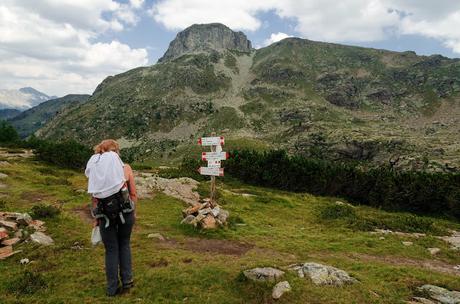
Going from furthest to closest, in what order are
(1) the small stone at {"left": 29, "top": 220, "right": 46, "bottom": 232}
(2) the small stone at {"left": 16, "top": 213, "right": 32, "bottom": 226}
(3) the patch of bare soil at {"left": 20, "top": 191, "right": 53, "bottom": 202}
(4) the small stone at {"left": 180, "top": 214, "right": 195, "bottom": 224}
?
(3) the patch of bare soil at {"left": 20, "top": 191, "right": 53, "bottom": 202} < (4) the small stone at {"left": 180, "top": 214, "right": 195, "bottom": 224} < (2) the small stone at {"left": 16, "top": 213, "right": 32, "bottom": 226} < (1) the small stone at {"left": 29, "top": 220, "right": 46, "bottom": 232}

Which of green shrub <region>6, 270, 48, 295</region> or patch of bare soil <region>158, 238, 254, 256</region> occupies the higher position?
green shrub <region>6, 270, 48, 295</region>

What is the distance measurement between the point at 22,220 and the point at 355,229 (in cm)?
1975

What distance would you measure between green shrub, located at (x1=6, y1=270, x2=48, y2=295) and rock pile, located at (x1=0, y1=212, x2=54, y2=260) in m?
2.72

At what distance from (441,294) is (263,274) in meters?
5.61

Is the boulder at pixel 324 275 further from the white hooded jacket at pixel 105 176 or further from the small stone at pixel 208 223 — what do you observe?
the small stone at pixel 208 223

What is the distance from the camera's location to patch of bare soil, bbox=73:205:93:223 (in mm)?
20578

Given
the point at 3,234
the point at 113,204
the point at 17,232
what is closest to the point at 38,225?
the point at 17,232

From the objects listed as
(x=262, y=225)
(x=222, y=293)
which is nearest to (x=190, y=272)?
(x=222, y=293)

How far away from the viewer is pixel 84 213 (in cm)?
2206

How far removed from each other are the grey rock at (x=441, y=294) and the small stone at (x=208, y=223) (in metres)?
10.7

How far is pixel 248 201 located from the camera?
33531mm

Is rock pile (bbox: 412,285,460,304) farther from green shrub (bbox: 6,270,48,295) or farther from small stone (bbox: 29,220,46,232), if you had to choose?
small stone (bbox: 29,220,46,232)

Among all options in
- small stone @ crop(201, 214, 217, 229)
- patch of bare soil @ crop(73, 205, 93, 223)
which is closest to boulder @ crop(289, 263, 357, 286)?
small stone @ crop(201, 214, 217, 229)

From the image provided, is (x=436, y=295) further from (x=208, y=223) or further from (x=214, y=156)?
(x=214, y=156)
